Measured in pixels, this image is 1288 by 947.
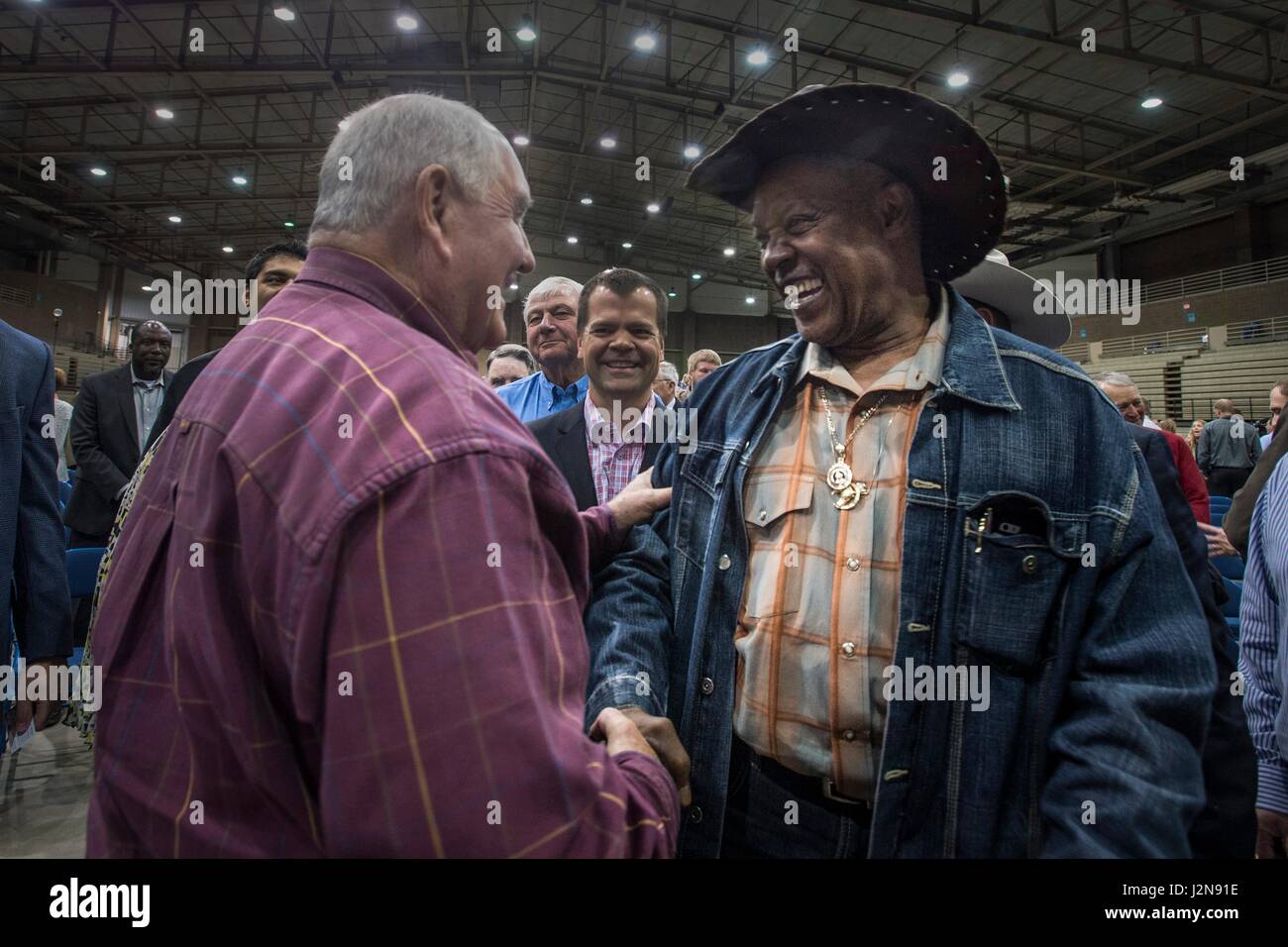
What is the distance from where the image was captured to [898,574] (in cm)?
115

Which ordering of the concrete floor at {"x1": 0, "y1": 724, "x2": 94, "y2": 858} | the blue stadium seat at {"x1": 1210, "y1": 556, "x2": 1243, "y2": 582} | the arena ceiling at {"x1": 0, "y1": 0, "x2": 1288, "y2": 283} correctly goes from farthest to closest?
the arena ceiling at {"x1": 0, "y1": 0, "x2": 1288, "y2": 283} < the blue stadium seat at {"x1": 1210, "y1": 556, "x2": 1243, "y2": 582} < the concrete floor at {"x1": 0, "y1": 724, "x2": 94, "y2": 858}

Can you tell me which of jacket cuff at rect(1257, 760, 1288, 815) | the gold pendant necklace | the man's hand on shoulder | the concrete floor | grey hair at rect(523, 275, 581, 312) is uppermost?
grey hair at rect(523, 275, 581, 312)

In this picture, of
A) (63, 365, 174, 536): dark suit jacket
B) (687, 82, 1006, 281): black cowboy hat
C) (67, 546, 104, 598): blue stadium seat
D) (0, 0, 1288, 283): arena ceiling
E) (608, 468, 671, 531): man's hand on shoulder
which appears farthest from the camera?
(0, 0, 1288, 283): arena ceiling

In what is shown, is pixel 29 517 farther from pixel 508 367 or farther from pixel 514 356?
pixel 514 356

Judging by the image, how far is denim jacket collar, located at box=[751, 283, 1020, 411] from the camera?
3.80ft

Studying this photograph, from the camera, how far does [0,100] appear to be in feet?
39.0

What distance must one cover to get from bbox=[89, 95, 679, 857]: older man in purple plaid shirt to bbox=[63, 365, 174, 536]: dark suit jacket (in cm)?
367

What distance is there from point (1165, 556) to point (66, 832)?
375cm

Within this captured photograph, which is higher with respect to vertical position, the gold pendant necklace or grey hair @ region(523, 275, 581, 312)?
grey hair @ region(523, 275, 581, 312)

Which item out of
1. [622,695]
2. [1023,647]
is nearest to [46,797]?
[622,695]

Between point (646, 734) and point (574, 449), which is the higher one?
point (574, 449)

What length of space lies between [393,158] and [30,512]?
1857mm

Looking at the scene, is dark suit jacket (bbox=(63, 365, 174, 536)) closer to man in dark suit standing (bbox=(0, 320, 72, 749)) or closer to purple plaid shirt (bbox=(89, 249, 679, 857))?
man in dark suit standing (bbox=(0, 320, 72, 749))

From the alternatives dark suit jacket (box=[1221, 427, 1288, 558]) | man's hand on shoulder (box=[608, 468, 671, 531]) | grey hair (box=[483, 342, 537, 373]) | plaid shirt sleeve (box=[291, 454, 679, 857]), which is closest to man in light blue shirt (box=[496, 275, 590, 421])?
grey hair (box=[483, 342, 537, 373])
